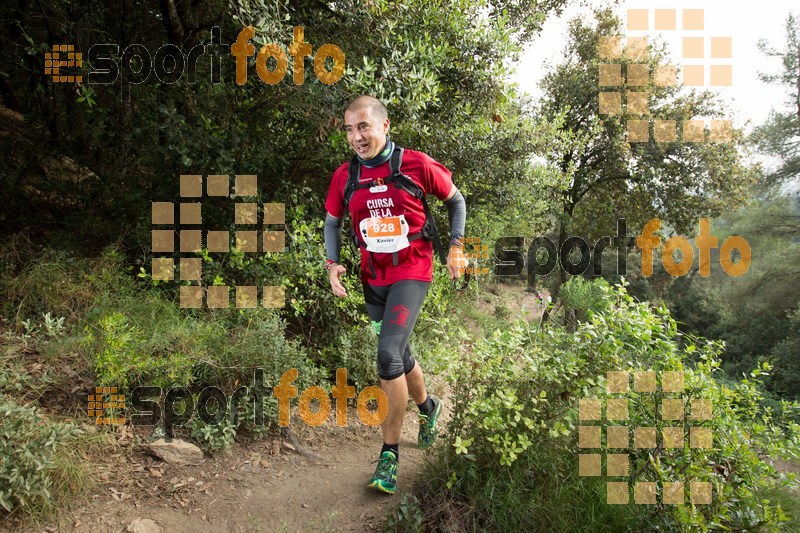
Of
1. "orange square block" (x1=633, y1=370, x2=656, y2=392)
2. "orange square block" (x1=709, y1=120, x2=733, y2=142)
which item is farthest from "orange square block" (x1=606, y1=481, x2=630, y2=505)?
"orange square block" (x1=709, y1=120, x2=733, y2=142)

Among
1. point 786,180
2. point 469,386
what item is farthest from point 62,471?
point 786,180

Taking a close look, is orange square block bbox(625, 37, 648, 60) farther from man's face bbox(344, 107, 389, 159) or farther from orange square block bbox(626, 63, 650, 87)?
man's face bbox(344, 107, 389, 159)

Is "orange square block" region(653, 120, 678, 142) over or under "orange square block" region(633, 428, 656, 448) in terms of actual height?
over

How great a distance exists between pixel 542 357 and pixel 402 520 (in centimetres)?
143

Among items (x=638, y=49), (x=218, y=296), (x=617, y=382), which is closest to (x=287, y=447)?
(x=218, y=296)

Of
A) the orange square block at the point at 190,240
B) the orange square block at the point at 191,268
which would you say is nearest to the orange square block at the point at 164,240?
the orange square block at the point at 190,240

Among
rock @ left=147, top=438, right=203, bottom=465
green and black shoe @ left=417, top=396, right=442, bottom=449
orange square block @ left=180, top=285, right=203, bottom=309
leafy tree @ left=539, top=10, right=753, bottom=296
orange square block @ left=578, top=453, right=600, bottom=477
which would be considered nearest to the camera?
orange square block @ left=578, top=453, right=600, bottom=477

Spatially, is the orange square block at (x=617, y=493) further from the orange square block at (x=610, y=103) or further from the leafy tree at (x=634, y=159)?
the orange square block at (x=610, y=103)

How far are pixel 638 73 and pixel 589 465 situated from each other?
15.3m

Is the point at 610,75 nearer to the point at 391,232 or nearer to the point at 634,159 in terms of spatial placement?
the point at 634,159

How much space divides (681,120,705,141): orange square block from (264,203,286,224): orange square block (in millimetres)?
14020

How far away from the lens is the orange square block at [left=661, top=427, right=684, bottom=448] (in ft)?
9.97

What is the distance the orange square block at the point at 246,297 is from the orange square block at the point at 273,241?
462 millimetres

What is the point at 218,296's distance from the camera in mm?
5023
